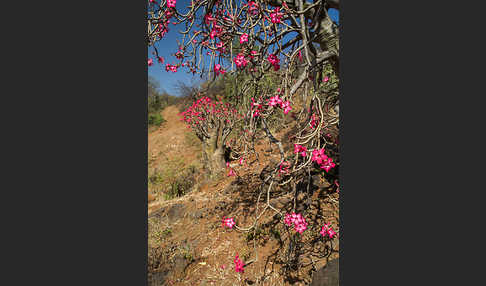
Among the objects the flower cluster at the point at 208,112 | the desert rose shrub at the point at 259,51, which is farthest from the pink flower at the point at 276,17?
the flower cluster at the point at 208,112

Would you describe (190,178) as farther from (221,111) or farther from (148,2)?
(148,2)

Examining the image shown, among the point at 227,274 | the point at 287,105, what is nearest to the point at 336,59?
the point at 287,105

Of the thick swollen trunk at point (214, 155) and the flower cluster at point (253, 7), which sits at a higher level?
the flower cluster at point (253, 7)

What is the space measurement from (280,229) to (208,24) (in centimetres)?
175

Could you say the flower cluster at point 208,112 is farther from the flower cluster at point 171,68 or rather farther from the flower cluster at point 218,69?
the flower cluster at point 218,69

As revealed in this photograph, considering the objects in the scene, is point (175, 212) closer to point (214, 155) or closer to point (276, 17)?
point (214, 155)

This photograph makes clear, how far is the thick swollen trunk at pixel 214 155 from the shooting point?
159 inches

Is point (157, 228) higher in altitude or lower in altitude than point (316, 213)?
lower

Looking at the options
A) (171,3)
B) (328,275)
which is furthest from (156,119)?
(328,275)

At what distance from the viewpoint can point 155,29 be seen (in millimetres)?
1806

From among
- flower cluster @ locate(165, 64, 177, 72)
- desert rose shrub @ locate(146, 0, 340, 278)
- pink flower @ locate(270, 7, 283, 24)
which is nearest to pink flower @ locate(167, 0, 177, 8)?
desert rose shrub @ locate(146, 0, 340, 278)

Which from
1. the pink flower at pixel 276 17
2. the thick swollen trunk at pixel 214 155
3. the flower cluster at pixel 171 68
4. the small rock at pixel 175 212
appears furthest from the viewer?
the thick swollen trunk at pixel 214 155

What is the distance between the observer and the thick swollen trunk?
4.05m
